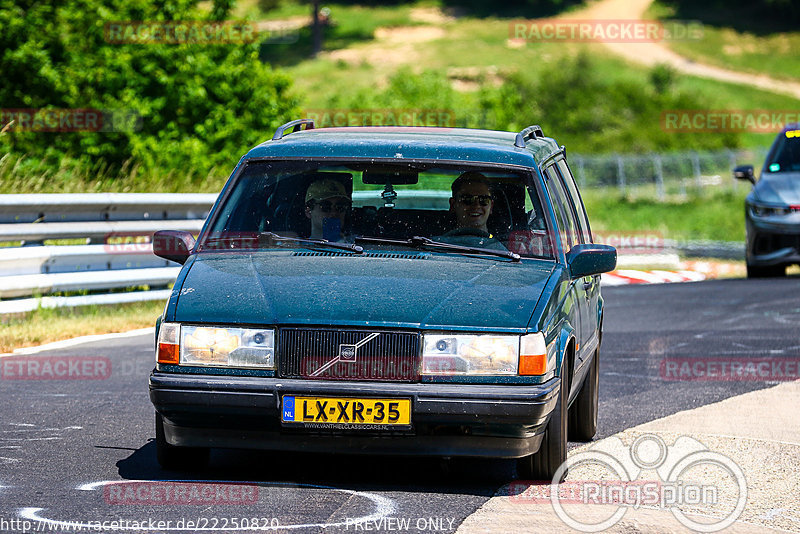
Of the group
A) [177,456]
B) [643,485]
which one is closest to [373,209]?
[177,456]

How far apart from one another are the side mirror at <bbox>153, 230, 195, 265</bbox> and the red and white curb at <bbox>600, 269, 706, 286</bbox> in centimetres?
1366

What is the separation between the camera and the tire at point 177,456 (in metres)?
6.35

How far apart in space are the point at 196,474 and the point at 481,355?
1.48m

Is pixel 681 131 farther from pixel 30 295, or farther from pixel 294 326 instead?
pixel 294 326

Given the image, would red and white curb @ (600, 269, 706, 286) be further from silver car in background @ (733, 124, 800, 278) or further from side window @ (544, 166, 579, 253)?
side window @ (544, 166, 579, 253)

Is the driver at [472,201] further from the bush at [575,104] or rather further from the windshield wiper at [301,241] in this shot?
the bush at [575,104]

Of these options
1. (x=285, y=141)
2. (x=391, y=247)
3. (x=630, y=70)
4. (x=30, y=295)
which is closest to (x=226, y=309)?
(x=391, y=247)

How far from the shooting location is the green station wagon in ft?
19.2

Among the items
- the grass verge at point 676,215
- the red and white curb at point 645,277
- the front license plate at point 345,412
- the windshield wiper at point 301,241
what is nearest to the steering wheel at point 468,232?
the windshield wiper at point 301,241

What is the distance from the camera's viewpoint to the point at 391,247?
6773 mm

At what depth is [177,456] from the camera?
6.41m

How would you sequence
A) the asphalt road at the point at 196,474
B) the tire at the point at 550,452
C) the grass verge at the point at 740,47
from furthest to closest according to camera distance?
1. the grass verge at the point at 740,47
2. the tire at the point at 550,452
3. the asphalt road at the point at 196,474

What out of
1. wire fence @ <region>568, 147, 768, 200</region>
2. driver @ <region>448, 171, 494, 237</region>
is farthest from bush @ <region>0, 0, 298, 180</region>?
wire fence @ <region>568, 147, 768, 200</region>

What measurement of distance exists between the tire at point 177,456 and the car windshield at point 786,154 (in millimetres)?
14639
